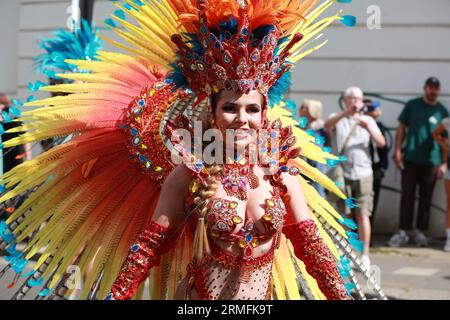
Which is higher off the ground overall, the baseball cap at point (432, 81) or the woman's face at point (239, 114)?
the baseball cap at point (432, 81)

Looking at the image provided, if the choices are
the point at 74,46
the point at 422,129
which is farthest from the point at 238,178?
the point at 422,129

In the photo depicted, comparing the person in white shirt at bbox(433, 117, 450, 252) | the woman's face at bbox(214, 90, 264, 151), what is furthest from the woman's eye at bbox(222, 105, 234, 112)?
the person in white shirt at bbox(433, 117, 450, 252)

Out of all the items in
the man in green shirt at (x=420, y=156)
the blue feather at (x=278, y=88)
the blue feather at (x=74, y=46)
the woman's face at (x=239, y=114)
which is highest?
the blue feather at (x=74, y=46)

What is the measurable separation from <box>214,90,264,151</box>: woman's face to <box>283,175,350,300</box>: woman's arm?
287 mm

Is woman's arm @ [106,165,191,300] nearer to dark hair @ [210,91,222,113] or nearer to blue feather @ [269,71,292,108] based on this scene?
dark hair @ [210,91,222,113]

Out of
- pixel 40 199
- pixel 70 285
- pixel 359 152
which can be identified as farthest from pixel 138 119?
pixel 359 152

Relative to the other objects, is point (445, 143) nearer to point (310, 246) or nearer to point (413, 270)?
point (413, 270)

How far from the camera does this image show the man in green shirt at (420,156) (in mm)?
9867

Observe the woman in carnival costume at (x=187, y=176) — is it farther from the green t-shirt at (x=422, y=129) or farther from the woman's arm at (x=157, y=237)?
the green t-shirt at (x=422, y=129)

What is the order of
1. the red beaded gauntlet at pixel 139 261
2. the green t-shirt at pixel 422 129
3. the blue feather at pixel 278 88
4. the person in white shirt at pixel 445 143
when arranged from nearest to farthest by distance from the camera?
the red beaded gauntlet at pixel 139 261
the blue feather at pixel 278 88
the person in white shirt at pixel 445 143
the green t-shirt at pixel 422 129

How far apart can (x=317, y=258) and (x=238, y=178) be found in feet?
1.53

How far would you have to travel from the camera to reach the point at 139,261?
348 centimetres

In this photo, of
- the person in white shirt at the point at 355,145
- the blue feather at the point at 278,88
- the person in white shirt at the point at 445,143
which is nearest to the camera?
the blue feather at the point at 278,88

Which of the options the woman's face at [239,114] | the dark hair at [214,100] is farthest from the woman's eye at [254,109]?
the dark hair at [214,100]
